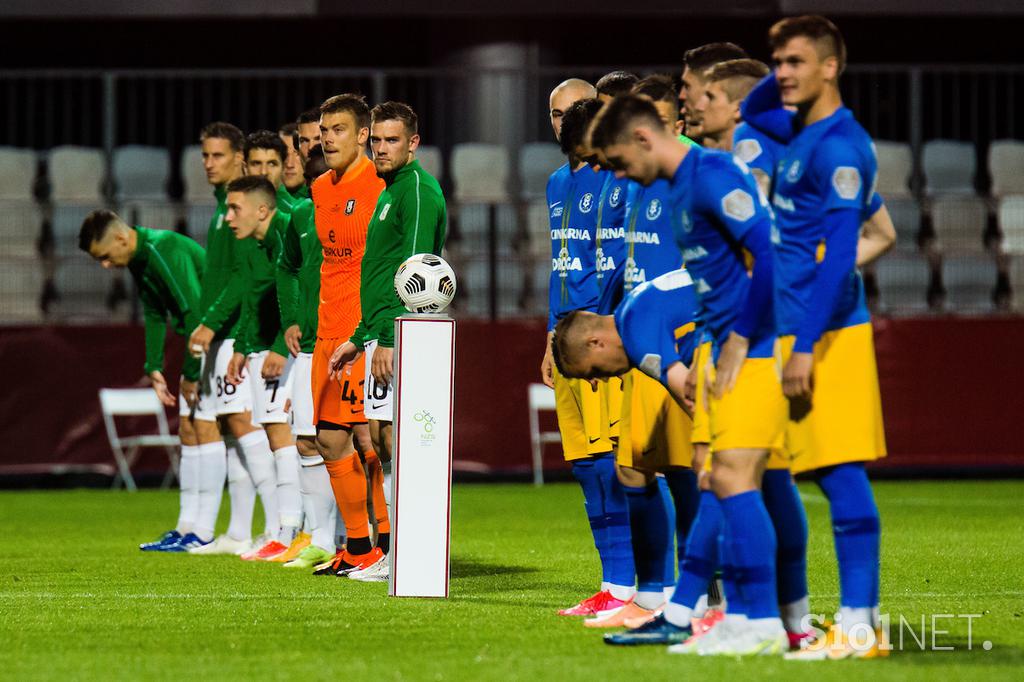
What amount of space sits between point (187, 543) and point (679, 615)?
5301 mm

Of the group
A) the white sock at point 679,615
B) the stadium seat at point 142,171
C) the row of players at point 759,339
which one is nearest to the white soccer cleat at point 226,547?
the row of players at point 759,339

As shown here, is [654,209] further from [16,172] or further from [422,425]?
[16,172]

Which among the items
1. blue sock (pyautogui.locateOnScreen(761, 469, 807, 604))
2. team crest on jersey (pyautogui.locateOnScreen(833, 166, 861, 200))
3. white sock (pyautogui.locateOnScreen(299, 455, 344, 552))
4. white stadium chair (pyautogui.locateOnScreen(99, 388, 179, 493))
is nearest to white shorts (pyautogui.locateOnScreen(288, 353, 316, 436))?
white sock (pyautogui.locateOnScreen(299, 455, 344, 552))

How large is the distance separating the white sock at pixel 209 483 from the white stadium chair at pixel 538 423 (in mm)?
5170

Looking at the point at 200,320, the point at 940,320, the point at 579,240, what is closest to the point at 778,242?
the point at 579,240

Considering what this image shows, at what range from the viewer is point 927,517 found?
12469 mm

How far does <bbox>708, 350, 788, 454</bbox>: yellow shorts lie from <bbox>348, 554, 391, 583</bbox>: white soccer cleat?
3.30 m

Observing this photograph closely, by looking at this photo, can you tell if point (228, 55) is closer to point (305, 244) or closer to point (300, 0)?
point (300, 0)

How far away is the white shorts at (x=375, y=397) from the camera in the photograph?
8227 millimetres

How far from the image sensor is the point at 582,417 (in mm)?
7293

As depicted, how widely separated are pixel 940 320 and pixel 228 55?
9.73m

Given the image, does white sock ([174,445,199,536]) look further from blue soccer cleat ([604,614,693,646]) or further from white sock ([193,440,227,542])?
blue soccer cleat ([604,614,693,646])

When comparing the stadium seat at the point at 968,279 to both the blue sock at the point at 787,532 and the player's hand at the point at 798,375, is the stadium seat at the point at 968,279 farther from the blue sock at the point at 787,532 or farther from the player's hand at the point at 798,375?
the player's hand at the point at 798,375

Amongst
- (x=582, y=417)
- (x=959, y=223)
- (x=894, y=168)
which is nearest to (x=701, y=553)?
(x=582, y=417)
